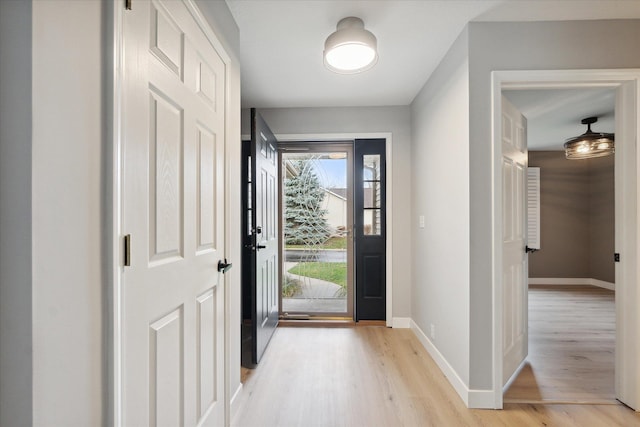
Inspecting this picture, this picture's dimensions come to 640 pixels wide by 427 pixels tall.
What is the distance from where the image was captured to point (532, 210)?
5480mm

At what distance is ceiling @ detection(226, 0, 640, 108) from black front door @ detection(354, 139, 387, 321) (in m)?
0.74

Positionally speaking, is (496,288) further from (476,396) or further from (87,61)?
(87,61)

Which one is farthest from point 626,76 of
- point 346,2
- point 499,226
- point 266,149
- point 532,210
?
point 532,210

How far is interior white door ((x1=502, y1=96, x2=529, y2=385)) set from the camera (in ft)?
7.27

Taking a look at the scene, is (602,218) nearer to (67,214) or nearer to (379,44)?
(379,44)

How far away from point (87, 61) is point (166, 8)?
0.52 meters

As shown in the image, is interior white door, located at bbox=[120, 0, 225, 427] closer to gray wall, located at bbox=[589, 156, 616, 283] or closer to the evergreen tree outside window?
the evergreen tree outside window

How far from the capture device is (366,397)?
2.08m

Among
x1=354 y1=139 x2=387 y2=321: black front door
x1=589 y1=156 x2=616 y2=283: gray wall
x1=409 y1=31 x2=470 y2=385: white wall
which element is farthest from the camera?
x1=589 y1=156 x2=616 y2=283: gray wall

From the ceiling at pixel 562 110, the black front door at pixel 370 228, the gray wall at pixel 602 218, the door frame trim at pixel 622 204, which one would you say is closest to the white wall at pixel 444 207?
the door frame trim at pixel 622 204

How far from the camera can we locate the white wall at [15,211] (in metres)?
0.63

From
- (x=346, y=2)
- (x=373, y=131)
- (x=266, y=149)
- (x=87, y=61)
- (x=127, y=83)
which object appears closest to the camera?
(x=87, y=61)

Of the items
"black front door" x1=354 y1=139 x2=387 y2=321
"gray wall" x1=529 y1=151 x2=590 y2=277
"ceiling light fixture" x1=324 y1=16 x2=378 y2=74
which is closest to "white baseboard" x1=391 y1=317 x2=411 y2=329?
"black front door" x1=354 y1=139 x2=387 y2=321

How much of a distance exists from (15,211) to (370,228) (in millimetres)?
3174
